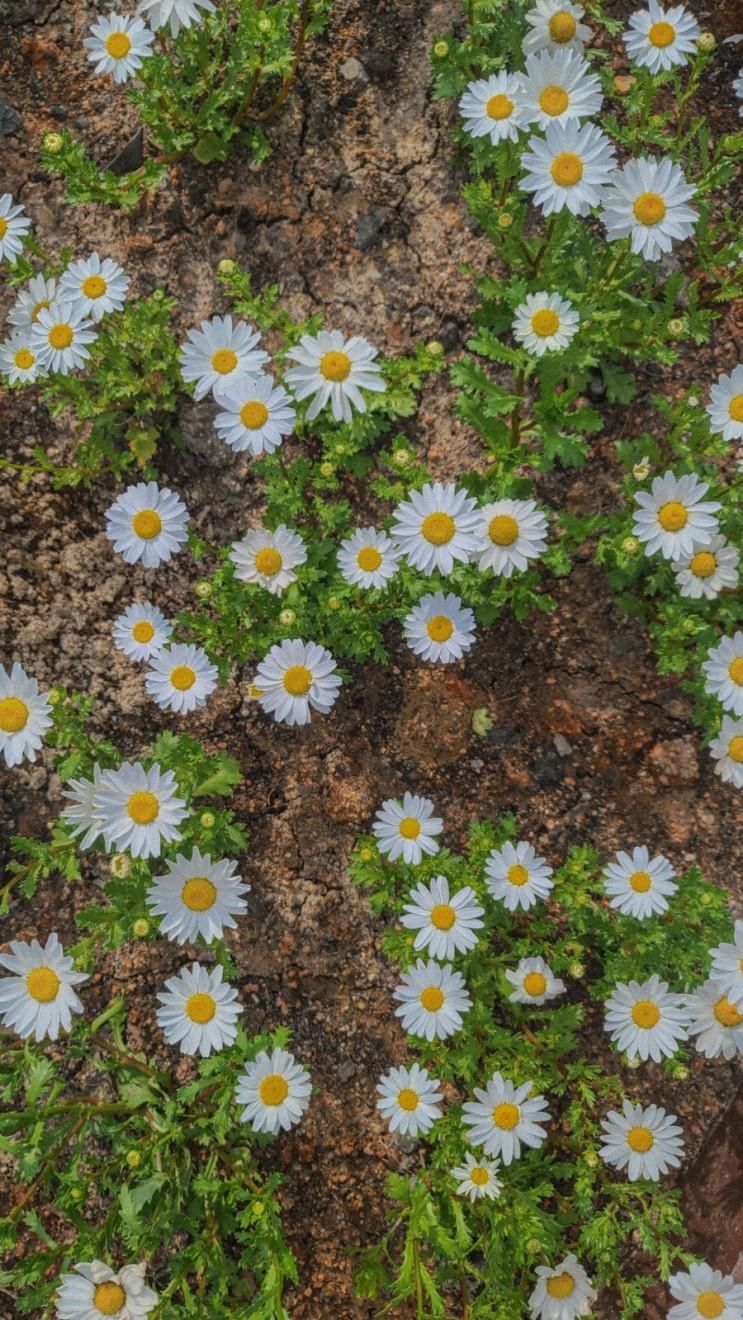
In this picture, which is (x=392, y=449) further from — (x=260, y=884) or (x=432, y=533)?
(x=260, y=884)

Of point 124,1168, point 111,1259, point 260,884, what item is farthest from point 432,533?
point 111,1259

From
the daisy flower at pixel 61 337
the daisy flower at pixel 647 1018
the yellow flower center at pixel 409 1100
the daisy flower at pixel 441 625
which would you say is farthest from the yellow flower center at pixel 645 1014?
the daisy flower at pixel 61 337

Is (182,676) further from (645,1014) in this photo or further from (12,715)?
(645,1014)

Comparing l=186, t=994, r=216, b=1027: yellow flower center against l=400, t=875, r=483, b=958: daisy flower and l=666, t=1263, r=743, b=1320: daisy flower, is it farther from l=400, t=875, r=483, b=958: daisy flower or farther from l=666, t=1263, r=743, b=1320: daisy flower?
l=666, t=1263, r=743, b=1320: daisy flower

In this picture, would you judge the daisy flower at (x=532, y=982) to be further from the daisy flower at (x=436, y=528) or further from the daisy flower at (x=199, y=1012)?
the daisy flower at (x=436, y=528)

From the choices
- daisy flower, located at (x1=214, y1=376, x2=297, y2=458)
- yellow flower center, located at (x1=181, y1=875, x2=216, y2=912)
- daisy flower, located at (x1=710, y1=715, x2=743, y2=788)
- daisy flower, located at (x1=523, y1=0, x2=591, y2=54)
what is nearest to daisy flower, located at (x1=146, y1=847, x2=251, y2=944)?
yellow flower center, located at (x1=181, y1=875, x2=216, y2=912)

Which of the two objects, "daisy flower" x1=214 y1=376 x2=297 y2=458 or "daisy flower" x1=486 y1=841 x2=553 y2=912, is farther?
"daisy flower" x1=486 y1=841 x2=553 y2=912
